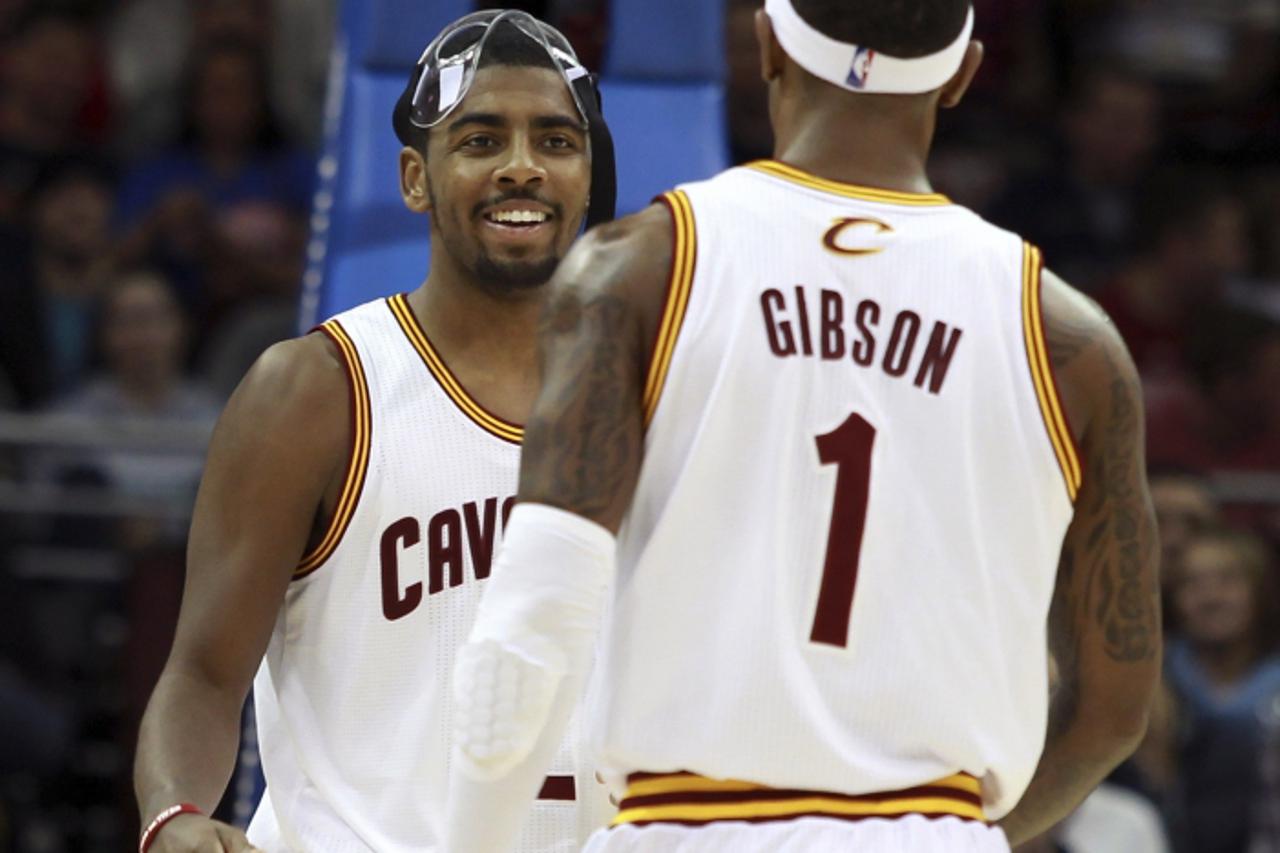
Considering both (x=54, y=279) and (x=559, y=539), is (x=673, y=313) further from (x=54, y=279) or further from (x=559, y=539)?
(x=54, y=279)

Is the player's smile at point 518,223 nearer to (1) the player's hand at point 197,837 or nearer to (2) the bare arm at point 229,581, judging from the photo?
(2) the bare arm at point 229,581

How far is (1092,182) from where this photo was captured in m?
9.41

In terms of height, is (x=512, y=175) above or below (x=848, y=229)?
below

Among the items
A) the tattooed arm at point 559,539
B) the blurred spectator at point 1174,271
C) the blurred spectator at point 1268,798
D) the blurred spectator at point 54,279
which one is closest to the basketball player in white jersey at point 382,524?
the tattooed arm at point 559,539

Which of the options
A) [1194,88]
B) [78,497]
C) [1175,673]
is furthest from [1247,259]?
[78,497]

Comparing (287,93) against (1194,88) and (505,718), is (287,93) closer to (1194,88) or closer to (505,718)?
(1194,88)

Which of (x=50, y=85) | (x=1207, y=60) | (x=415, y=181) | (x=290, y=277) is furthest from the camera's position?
(x=1207, y=60)

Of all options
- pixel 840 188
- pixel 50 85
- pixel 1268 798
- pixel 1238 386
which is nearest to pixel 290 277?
pixel 50 85

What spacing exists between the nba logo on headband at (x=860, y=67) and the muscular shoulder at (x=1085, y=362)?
36cm

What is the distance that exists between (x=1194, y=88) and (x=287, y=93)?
4.01 meters

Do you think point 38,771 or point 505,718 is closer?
point 505,718

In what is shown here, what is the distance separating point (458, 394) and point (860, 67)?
121 centimetres

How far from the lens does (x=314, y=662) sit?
3771 mm

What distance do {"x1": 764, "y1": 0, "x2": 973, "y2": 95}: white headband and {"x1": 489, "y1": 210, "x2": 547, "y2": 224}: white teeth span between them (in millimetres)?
1028
